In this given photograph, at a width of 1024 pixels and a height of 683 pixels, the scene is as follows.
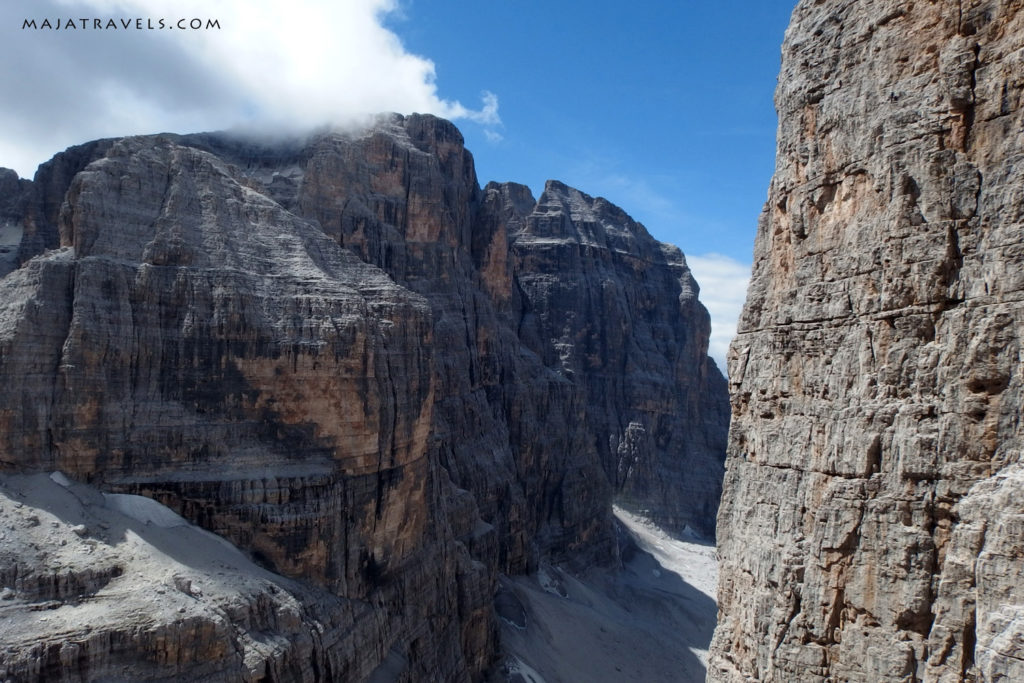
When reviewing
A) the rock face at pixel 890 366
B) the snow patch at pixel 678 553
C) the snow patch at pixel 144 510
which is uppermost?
the rock face at pixel 890 366

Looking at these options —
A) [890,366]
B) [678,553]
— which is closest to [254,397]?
[890,366]

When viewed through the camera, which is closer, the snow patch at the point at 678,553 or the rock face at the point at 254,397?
the rock face at the point at 254,397

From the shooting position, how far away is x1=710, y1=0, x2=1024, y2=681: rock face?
9.61 m

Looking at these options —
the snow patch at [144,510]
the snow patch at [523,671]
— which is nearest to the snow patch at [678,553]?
the snow patch at [523,671]

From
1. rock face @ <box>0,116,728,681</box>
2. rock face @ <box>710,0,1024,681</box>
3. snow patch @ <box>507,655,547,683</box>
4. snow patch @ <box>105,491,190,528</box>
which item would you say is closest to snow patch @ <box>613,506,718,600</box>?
snow patch @ <box>507,655,547,683</box>

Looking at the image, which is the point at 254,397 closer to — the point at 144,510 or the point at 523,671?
the point at 144,510

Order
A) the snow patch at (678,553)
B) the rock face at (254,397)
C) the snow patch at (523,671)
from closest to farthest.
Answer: the rock face at (254,397), the snow patch at (523,671), the snow patch at (678,553)

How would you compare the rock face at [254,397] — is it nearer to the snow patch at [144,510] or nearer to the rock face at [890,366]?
the snow patch at [144,510]

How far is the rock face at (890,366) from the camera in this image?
961 centimetres

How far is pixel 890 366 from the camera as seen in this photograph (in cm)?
1079

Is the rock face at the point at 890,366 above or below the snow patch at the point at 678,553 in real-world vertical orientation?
above

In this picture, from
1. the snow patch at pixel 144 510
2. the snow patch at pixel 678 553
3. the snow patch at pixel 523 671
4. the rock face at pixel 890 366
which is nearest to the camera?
the rock face at pixel 890 366

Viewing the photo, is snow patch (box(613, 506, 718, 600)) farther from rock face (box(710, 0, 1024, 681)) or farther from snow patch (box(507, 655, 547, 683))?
rock face (box(710, 0, 1024, 681))

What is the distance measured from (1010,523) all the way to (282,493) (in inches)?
982
